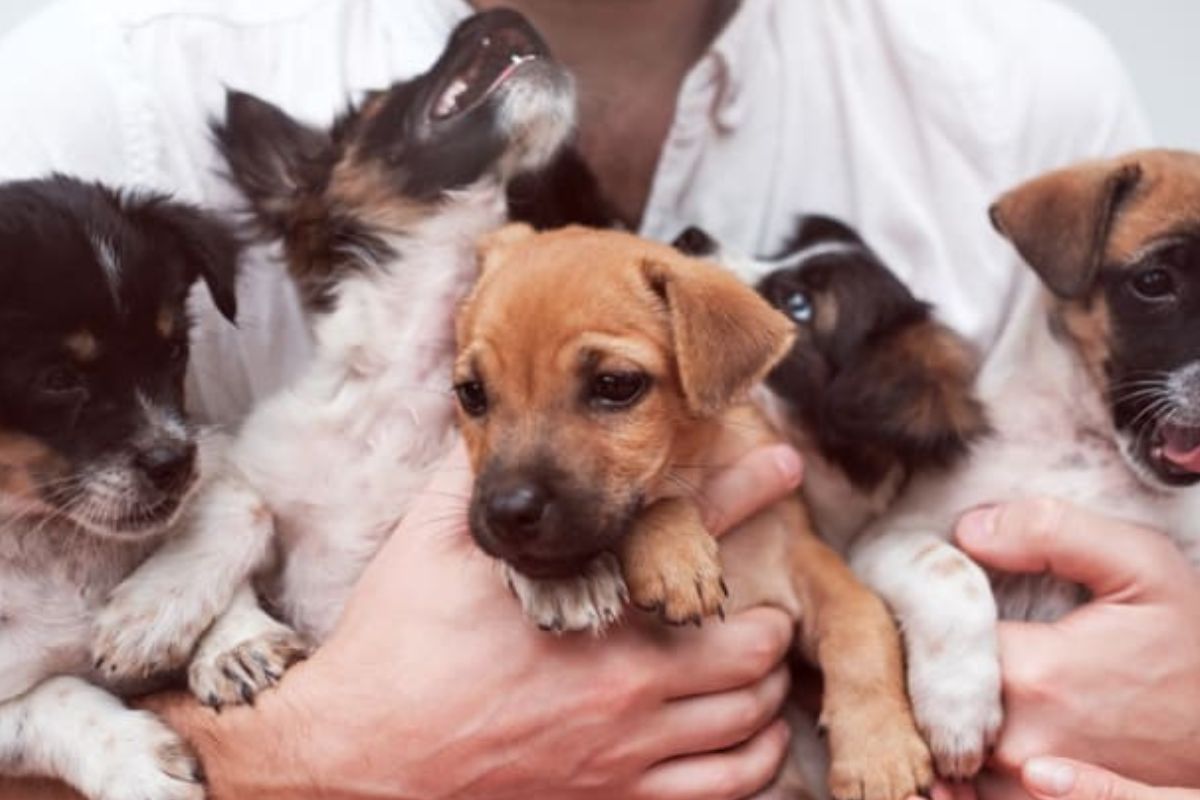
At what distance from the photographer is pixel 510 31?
6.25 ft

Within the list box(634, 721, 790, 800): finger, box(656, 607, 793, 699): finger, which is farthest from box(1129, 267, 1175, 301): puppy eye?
box(634, 721, 790, 800): finger

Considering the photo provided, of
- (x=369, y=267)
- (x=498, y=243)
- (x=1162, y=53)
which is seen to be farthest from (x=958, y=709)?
(x=1162, y=53)

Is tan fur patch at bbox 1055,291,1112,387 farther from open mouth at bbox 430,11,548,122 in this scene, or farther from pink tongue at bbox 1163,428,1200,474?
open mouth at bbox 430,11,548,122

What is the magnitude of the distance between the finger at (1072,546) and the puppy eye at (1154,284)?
0.29m

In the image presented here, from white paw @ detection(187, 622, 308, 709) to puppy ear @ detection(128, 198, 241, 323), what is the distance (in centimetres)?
42

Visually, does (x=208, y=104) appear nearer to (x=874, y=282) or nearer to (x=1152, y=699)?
(x=874, y=282)

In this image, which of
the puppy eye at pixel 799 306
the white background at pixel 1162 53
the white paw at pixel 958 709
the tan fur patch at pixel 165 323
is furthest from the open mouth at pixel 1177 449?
the white background at pixel 1162 53

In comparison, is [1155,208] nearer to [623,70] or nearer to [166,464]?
[623,70]

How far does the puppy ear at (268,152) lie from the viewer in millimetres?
1950

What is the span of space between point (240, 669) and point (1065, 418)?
113cm

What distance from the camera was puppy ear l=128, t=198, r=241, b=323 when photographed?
72.1 inches

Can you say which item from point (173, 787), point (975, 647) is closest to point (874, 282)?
point (975, 647)

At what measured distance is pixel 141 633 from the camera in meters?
1.75

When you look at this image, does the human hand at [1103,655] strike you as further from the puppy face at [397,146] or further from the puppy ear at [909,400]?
the puppy face at [397,146]
